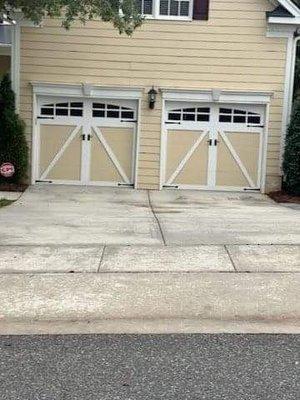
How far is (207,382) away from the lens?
447 cm

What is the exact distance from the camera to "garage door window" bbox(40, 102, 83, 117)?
16016 mm

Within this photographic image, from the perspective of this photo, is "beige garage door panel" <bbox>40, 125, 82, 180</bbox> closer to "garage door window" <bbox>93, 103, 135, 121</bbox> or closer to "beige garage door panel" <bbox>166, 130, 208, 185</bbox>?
"garage door window" <bbox>93, 103, 135, 121</bbox>

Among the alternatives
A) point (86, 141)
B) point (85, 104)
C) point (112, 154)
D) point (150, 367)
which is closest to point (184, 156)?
point (112, 154)

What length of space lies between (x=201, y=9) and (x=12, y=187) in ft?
20.7

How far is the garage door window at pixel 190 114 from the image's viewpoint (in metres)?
16.0

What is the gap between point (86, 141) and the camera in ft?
52.7

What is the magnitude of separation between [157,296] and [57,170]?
10235 millimetres

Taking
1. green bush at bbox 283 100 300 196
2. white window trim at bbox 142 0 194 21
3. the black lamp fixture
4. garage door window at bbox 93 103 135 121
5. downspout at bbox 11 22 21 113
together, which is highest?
white window trim at bbox 142 0 194 21

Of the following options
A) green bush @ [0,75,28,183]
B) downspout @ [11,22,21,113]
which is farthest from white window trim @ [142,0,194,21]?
green bush @ [0,75,28,183]

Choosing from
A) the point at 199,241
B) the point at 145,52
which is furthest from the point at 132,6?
the point at 199,241

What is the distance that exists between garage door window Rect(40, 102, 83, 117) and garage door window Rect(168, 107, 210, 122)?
2.30m

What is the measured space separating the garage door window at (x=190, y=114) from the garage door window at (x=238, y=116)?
0.40m

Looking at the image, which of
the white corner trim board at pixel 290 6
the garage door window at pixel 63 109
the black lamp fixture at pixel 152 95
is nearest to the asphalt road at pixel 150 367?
the black lamp fixture at pixel 152 95

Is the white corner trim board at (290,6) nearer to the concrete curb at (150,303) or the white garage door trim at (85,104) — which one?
the white garage door trim at (85,104)
